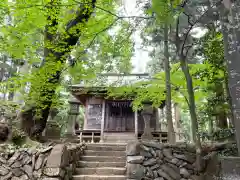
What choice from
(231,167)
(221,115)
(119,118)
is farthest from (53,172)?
(119,118)

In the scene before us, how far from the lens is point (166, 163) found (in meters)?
4.77

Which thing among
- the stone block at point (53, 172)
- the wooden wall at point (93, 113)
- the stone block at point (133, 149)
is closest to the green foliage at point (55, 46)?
the stone block at point (53, 172)

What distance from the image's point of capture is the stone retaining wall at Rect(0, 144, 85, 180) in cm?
425

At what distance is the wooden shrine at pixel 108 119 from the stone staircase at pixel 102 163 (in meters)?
3.88

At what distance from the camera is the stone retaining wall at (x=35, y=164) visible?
4.25 metres

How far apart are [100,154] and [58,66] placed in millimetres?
3294

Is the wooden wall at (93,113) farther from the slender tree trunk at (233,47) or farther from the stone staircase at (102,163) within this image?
the slender tree trunk at (233,47)

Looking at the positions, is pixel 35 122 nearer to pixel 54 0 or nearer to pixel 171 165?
pixel 54 0

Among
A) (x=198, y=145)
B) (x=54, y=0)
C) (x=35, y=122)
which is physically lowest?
(x=198, y=145)

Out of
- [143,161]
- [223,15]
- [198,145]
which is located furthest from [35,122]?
[223,15]

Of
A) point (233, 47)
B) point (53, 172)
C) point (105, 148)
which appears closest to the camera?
point (233, 47)

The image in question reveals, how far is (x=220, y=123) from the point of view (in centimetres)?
→ 758

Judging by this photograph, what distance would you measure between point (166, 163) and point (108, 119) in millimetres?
9197

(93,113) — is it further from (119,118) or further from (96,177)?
(96,177)
